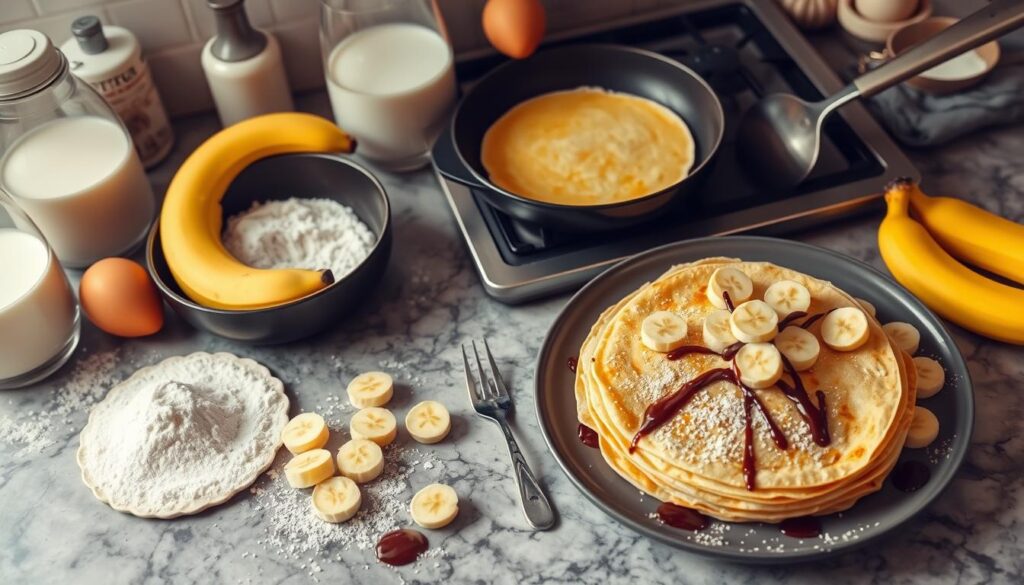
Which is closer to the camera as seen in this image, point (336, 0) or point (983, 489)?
point (983, 489)

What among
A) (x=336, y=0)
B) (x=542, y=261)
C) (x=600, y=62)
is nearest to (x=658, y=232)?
(x=542, y=261)

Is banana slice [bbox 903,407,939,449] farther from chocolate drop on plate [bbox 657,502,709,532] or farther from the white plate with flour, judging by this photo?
the white plate with flour

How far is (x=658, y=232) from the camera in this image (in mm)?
1308

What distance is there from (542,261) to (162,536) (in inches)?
22.7

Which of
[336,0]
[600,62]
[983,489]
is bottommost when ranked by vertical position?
[983,489]

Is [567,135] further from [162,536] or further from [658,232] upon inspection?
[162,536]

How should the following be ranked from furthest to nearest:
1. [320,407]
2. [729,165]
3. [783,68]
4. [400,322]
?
[783,68], [729,165], [400,322], [320,407]

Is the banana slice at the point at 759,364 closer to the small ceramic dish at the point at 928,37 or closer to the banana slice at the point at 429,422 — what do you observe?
the banana slice at the point at 429,422

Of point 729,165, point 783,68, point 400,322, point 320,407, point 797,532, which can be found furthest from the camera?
point 783,68

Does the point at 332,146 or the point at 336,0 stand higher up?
the point at 336,0

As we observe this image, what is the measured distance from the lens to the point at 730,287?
1099mm

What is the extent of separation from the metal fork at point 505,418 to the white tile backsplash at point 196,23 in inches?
25.6

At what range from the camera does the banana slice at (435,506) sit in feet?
3.38

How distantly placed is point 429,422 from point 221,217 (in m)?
0.46
